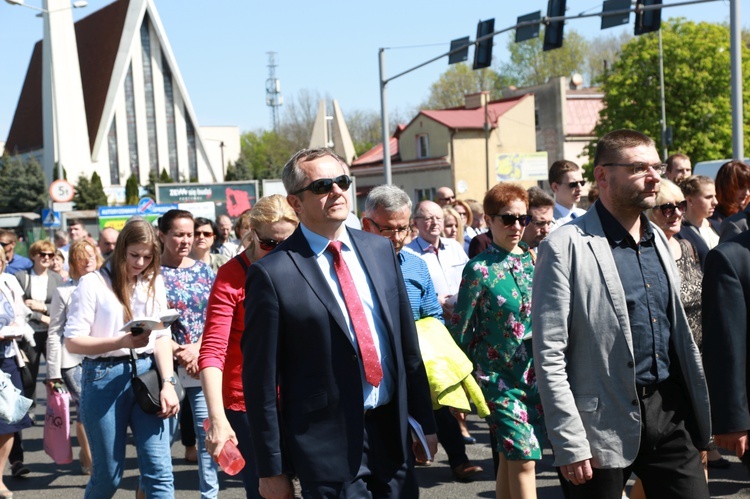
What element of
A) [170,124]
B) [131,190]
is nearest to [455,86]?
[170,124]

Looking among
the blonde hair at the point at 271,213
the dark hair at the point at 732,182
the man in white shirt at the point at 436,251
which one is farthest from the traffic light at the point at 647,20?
the blonde hair at the point at 271,213

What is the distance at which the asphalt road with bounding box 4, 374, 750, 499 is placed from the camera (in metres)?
7.17

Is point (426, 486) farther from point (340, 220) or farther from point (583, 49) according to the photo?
point (583, 49)

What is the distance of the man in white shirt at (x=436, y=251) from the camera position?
8.02 m

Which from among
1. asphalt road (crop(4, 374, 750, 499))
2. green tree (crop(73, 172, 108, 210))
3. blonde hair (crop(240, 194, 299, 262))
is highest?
green tree (crop(73, 172, 108, 210))

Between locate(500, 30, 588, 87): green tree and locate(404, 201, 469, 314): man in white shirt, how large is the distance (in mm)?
90460

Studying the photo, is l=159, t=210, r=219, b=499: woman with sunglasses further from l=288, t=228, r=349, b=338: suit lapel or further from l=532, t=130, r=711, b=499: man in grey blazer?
l=532, t=130, r=711, b=499: man in grey blazer

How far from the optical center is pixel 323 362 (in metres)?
3.55

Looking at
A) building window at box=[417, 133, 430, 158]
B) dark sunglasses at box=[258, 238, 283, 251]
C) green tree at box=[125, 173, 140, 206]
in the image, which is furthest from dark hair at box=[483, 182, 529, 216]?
green tree at box=[125, 173, 140, 206]

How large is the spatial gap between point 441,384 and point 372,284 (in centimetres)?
102

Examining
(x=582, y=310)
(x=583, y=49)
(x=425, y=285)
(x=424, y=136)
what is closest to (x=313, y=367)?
(x=582, y=310)

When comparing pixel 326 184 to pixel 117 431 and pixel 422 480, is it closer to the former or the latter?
pixel 117 431

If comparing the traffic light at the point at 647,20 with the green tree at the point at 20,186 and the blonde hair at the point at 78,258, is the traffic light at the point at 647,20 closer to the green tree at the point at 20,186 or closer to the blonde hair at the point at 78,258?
the blonde hair at the point at 78,258

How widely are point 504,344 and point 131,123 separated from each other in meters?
80.6
